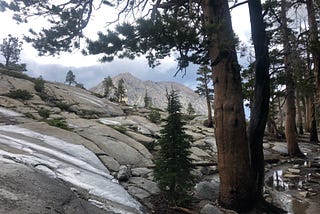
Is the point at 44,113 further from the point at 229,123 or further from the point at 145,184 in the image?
the point at 229,123

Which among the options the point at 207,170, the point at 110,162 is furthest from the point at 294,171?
the point at 110,162

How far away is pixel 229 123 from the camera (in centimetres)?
702

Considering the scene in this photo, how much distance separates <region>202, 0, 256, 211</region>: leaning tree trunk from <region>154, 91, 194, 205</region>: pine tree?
801 mm

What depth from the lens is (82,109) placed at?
62.7 feet

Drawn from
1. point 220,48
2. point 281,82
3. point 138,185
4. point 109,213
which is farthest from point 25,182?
point 281,82

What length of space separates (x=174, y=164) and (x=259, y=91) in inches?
104

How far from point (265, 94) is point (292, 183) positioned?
4.40 m

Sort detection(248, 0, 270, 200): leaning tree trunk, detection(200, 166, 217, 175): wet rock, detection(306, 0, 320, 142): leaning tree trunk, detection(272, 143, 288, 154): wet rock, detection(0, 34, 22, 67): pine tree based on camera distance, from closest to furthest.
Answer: detection(248, 0, 270, 200): leaning tree trunk → detection(306, 0, 320, 142): leaning tree trunk → detection(200, 166, 217, 175): wet rock → detection(272, 143, 288, 154): wet rock → detection(0, 34, 22, 67): pine tree

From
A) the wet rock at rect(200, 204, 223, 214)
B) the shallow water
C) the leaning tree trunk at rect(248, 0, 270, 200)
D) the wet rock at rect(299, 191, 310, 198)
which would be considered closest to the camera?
the wet rock at rect(200, 204, 223, 214)

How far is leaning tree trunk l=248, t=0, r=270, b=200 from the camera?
23.9 ft

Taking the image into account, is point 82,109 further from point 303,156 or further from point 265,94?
point 265,94

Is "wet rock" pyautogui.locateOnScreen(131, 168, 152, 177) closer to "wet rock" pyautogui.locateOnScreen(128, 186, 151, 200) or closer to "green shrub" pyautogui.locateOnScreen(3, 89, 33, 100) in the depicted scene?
"wet rock" pyautogui.locateOnScreen(128, 186, 151, 200)

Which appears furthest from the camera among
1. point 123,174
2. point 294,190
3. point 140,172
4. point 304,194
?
point 294,190

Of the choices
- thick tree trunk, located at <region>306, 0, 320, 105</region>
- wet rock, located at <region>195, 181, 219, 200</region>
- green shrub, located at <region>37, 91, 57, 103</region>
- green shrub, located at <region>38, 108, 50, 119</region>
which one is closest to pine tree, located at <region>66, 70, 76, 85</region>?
green shrub, located at <region>37, 91, 57, 103</region>
